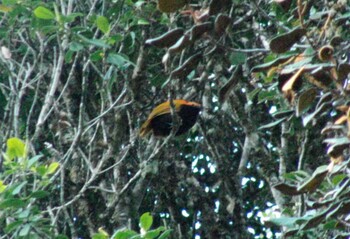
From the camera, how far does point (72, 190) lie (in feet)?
15.3

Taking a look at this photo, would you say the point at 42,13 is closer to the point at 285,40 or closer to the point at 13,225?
the point at 13,225

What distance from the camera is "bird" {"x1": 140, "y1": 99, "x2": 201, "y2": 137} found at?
4555 mm

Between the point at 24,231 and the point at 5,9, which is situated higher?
the point at 5,9

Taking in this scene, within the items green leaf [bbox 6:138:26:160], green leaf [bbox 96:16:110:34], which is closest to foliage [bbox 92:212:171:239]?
green leaf [bbox 6:138:26:160]

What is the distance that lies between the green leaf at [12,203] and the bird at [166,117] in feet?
3.46

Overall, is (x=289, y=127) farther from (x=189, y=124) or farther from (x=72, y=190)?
(x=72, y=190)

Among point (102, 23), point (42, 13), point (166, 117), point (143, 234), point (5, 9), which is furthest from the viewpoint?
point (166, 117)

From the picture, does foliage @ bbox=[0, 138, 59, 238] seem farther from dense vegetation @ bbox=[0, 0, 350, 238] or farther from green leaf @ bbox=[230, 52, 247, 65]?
green leaf @ bbox=[230, 52, 247, 65]

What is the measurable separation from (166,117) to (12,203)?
1218mm

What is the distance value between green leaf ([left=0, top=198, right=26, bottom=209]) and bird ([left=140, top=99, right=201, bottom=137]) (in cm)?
106

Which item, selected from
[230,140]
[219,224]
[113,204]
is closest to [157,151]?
[113,204]

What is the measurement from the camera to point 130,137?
4629 mm

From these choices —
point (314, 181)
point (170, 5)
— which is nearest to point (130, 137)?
point (170, 5)

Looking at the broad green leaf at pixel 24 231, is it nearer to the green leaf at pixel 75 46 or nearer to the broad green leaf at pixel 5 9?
the green leaf at pixel 75 46
